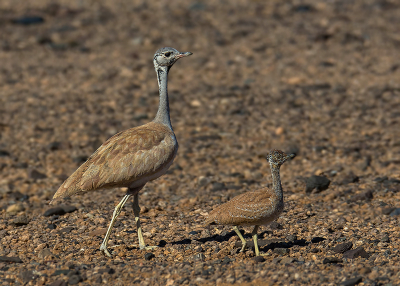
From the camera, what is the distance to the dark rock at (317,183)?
10.5m

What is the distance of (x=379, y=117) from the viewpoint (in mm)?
13820

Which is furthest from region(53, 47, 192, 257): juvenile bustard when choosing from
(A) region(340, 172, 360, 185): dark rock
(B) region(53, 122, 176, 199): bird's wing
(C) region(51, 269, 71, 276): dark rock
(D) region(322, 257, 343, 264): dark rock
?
(A) region(340, 172, 360, 185): dark rock

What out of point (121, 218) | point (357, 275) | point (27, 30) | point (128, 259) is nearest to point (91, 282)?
point (128, 259)

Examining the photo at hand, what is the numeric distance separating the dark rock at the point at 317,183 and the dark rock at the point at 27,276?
5.24m

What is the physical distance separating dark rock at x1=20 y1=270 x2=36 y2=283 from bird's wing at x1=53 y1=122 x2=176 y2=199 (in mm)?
1140

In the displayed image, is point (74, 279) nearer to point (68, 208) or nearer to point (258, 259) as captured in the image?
point (258, 259)

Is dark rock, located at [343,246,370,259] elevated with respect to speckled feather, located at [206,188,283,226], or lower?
lower

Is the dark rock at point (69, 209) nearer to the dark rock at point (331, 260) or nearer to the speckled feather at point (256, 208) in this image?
the speckled feather at point (256, 208)

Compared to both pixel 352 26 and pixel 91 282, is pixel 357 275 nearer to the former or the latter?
pixel 91 282

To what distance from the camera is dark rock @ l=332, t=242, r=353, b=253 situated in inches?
308

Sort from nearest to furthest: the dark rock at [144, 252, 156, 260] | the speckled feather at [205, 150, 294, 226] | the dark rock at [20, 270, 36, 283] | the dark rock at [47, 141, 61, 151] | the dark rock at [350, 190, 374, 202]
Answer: the dark rock at [20, 270, 36, 283] → the speckled feather at [205, 150, 294, 226] → the dark rock at [144, 252, 156, 260] → the dark rock at [350, 190, 374, 202] → the dark rock at [47, 141, 61, 151]

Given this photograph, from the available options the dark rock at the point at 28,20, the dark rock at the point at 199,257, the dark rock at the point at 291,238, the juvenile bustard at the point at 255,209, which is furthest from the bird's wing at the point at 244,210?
the dark rock at the point at 28,20

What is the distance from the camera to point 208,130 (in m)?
13.6

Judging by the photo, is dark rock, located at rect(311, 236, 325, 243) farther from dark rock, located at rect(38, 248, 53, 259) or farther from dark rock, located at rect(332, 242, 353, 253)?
dark rock, located at rect(38, 248, 53, 259)
